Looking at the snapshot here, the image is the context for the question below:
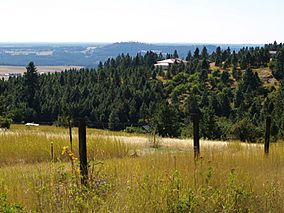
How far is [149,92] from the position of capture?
390 feet

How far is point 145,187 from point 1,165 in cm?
624

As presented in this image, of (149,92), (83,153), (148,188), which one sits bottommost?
(149,92)

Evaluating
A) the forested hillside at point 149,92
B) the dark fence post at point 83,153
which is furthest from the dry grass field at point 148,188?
the forested hillside at point 149,92

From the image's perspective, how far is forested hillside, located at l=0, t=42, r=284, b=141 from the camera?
345 feet

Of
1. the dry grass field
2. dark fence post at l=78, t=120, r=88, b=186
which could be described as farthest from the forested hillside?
dark fence post at l=78, t=120, r=88, b=186

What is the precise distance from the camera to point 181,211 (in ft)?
19.9

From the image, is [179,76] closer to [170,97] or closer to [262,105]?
[170,97]

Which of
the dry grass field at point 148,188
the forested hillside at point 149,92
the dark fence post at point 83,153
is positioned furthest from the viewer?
the forested hillside at point 149,92

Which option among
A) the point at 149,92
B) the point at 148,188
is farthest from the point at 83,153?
the point at 149,92

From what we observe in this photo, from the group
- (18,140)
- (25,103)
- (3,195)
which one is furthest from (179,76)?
(3,195)

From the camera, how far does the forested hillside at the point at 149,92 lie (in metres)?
105

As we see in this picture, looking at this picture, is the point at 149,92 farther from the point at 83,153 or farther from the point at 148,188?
the point at 148,188

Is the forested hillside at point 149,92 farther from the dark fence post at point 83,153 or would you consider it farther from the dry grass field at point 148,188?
the dark fence post at point 83,153

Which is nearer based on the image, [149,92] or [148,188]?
[148,188]
